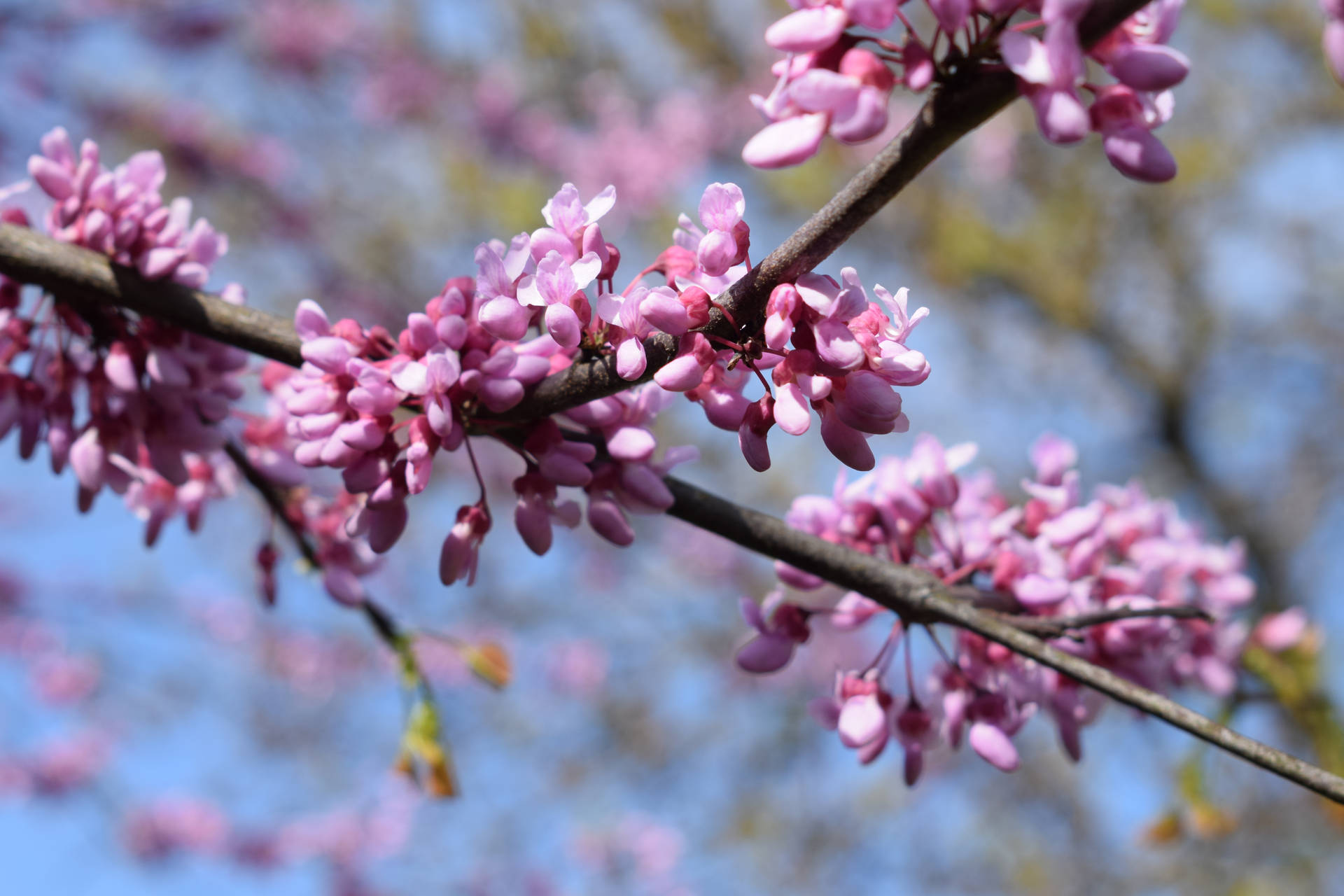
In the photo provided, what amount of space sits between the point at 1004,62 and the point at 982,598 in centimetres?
95

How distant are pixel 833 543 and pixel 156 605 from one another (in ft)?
32.9

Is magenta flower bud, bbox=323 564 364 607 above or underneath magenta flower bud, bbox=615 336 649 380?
underneath

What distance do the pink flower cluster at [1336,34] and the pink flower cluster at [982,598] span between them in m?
0.85

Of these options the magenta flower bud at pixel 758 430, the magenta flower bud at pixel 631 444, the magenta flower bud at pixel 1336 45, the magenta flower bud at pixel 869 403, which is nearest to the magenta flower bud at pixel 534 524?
the magenta flower bud at pixel 631 444

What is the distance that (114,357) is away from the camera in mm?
1436

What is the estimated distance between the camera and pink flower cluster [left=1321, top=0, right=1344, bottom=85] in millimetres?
821

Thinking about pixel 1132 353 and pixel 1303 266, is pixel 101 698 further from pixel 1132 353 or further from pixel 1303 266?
pixel 1303 266

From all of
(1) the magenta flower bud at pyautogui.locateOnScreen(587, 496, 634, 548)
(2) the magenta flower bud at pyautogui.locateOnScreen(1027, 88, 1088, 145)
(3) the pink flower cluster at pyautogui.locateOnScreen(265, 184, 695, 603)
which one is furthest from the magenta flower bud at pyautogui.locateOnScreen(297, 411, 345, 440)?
(2) the magenta flower bud at pyautogui.locateOnScreen(1027, 88, 1088, 145)

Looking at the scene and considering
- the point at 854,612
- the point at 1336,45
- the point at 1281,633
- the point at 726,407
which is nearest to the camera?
the point at 1336,45

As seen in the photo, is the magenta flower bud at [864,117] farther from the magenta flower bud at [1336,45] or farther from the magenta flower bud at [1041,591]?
the magenta flower bud at [1041,591]

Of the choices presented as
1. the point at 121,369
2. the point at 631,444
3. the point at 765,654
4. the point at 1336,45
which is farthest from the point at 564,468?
the point at 1336,45

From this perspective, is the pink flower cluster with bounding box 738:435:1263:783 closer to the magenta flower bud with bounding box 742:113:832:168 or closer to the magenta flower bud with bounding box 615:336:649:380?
the magenta flower bud with bounding box 615:336:649:380

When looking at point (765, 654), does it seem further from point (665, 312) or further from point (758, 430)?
point (665, 312)

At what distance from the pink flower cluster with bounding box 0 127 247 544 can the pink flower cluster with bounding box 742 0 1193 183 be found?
98 cm
